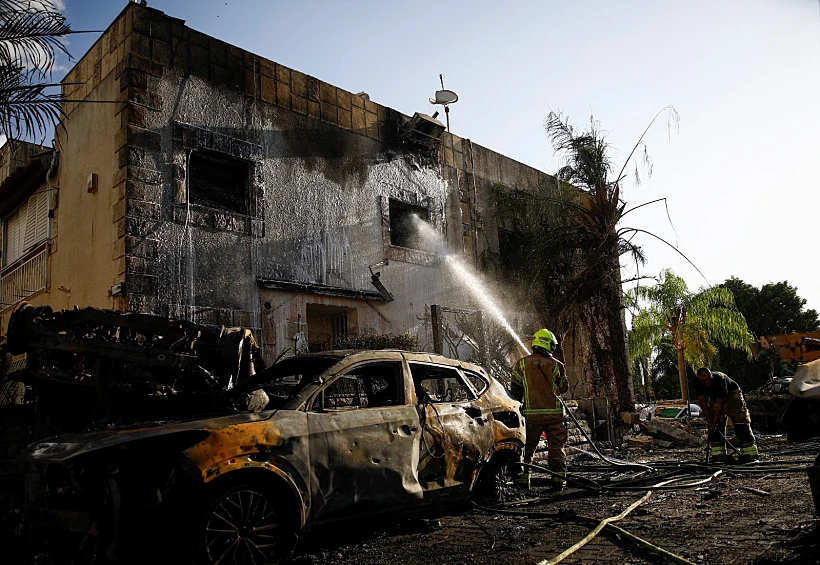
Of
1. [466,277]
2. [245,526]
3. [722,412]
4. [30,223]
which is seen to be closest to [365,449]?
[245,526]

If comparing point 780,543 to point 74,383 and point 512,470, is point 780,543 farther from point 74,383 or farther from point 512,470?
point 74,383

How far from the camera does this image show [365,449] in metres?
5.07

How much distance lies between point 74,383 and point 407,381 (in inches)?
123

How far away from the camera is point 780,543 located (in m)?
4.30

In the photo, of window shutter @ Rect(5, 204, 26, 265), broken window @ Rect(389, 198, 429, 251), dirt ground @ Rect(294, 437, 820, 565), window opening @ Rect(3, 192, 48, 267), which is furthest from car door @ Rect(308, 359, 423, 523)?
window shutter @ Rect(5, 204, 26, 265)

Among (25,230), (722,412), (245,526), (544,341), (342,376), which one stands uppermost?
(25,230)

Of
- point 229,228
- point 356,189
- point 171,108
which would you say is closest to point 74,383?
point 229,228

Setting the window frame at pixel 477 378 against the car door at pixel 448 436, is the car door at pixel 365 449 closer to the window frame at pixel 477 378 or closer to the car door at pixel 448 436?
the car door at pixel 448 436

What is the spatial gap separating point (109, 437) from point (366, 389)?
2.57m

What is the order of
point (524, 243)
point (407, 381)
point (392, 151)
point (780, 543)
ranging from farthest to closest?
point (524, 243) < point (392, 151) < point (407, 381) < point (780, 543)

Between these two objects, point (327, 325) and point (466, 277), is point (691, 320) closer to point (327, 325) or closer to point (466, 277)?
point (466, 277)

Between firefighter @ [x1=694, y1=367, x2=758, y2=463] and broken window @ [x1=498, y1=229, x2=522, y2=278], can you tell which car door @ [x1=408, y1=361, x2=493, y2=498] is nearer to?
Result: firefighter @ [x1=694, y1=367, x2=758, y2=463]

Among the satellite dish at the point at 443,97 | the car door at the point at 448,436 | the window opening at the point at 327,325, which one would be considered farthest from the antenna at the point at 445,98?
the car door at the point at 448,436

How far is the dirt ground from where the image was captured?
431 cm
